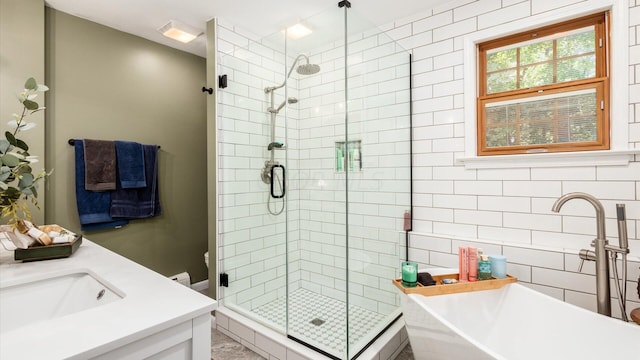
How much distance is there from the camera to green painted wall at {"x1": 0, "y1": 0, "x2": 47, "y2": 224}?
1.93 meters

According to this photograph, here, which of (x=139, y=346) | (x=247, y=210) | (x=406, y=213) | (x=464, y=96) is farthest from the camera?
(x=247, y=210)

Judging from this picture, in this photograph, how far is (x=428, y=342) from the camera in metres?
1.34

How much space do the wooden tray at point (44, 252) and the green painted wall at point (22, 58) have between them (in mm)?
→ 1105

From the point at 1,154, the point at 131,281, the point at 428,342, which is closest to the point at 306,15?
the point at 1,154

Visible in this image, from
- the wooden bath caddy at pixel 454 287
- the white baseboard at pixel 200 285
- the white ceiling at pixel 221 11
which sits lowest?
the white baseboard at pixel 200 285

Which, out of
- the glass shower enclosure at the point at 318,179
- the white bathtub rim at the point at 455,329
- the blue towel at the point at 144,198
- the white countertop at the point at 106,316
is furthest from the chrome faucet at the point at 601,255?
the blue towel at the point at 144,198

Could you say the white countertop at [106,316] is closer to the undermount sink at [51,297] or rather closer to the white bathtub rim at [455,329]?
the undermount sink at [51,297]

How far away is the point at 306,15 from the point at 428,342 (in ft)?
7.79

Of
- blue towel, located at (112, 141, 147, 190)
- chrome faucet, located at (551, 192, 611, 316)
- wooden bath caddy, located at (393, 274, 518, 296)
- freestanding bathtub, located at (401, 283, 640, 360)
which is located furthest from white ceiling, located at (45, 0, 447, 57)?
freestanding bathtub, located at (401, 283, 640, 360)

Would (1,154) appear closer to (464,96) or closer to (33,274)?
(33,274)

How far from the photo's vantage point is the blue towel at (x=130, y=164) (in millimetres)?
2529

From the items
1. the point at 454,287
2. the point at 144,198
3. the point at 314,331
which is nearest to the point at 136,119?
the point at 144,198

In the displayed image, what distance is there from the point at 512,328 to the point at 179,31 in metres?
3.10

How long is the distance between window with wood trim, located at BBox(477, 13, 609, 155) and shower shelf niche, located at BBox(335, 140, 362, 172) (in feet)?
3.07
